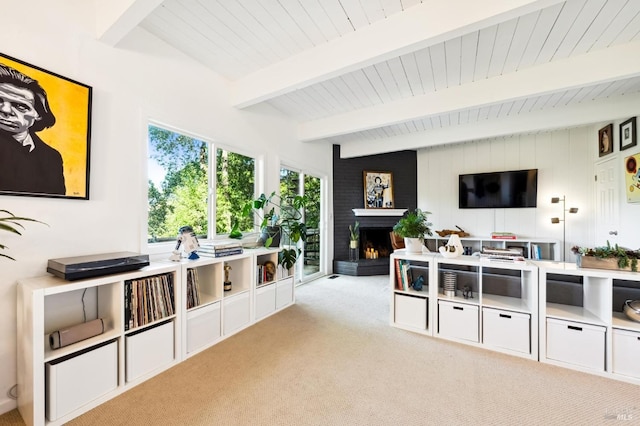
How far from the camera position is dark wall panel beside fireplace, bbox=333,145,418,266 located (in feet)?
17.7

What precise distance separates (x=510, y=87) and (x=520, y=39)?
24.9 inches

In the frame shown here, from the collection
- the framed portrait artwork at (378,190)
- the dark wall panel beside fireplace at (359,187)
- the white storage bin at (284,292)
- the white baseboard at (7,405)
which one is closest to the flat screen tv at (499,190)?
the dark wall panel beside fireplace at (359,187)

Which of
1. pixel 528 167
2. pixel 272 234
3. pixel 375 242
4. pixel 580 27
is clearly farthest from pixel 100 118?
pixel 528 167

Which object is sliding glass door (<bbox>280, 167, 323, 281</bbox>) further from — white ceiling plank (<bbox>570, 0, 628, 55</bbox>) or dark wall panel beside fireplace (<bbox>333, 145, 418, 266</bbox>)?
white ceiling plank (<bbox>570, 0, 628, 55</bbox>)

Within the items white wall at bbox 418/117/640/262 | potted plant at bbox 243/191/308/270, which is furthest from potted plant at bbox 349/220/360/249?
potted plant at bbox 243/191/308/270

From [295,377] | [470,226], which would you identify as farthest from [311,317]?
[470,226]

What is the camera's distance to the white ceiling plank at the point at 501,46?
2.11 metres

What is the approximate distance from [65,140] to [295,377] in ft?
7.12

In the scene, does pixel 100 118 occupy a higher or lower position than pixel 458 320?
higher

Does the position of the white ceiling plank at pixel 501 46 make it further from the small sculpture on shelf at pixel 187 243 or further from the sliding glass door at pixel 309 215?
the small sculpture on shelf at pixel 187 243

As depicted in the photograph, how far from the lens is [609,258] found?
1989 millimetres

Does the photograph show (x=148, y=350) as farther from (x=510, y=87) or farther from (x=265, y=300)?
(x=510, y=87)

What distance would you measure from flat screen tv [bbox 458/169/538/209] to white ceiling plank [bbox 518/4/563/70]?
3.00m

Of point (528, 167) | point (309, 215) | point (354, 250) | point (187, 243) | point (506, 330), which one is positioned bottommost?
point (506, 330)
